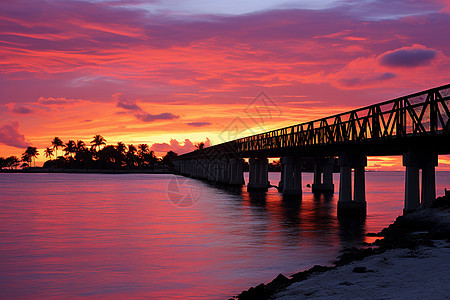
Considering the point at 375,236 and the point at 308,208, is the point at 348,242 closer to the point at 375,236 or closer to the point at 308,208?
the point at 375,236

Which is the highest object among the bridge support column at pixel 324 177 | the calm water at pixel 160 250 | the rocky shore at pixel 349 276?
the bridge support column at pixel 324 177

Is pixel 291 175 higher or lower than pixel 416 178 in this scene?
lower

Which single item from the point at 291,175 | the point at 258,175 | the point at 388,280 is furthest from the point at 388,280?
A: the point at 258,175

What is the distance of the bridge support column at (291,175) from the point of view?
65062mm

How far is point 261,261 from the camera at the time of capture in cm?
2392

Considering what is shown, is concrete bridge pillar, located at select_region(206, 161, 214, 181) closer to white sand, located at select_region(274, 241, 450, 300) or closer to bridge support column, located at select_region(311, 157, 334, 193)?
bridge support column, located at select_region(311, 157, 334, 193)

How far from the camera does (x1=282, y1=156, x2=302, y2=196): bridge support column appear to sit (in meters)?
65.1

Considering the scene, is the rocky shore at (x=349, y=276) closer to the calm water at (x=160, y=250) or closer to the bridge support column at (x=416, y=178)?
the calm water at (x=160, y=250)

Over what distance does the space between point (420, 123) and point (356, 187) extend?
14.0 meters

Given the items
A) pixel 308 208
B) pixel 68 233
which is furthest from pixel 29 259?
pixel 308 208

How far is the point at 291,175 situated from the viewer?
66.4m

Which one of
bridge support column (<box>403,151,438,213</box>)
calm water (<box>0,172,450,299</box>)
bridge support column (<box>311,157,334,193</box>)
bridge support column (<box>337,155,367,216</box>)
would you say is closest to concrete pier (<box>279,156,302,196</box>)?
bridge support column (<box>311,157,334,193</box>)

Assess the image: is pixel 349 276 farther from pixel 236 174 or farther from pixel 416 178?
pixel 236 174

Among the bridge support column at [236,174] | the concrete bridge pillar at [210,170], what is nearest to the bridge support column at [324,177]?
the bridge support column at [236,174]
